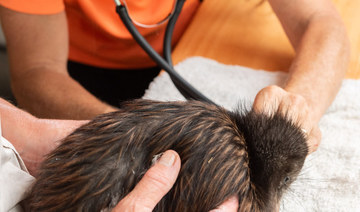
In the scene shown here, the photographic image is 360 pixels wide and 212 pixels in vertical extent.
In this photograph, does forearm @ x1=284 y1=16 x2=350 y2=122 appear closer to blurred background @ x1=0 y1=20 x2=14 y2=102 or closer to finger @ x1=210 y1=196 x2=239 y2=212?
finger @ x1=210 y1=196 x2=239 y2=212

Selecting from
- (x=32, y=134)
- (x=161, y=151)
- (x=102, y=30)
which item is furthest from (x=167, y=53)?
(x=161, y=151)

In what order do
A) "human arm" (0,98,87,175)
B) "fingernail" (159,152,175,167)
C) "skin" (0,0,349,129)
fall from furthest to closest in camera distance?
1. "skin" (0,0,349,129)
2. "human arm" (0,98,87,175)
3. "fingernail" (159,152,175,167)

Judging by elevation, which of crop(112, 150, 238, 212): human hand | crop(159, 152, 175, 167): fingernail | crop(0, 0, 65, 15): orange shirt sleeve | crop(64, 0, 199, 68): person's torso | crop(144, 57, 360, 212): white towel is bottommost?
crop(144, 57, 360, 212): white towel

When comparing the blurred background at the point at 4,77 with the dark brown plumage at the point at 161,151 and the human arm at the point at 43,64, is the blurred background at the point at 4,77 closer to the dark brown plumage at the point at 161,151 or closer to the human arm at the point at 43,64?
the human arm at the point at 43,64

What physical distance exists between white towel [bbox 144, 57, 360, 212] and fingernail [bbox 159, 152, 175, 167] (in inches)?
13.4

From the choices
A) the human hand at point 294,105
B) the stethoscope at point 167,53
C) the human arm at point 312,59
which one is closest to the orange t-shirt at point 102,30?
the stethoscope at point 167,53

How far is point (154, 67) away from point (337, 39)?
0.67 meters

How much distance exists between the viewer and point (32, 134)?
2.78ft

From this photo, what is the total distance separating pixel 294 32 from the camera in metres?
1.24

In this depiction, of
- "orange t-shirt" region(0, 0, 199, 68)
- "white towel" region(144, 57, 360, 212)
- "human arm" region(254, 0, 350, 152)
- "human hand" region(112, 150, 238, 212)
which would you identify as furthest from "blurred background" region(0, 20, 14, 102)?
"human hand" region(112, 150, 238, 212)

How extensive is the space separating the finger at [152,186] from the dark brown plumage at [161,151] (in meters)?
0.02

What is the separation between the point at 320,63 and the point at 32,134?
2.58 feet

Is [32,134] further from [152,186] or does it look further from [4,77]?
[4,77]

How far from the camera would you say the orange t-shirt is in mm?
1192
